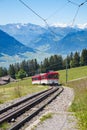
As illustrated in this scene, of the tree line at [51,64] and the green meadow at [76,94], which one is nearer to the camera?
the green meadow at [76,94]

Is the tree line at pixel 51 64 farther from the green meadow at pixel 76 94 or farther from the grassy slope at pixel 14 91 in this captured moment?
the grassy slope at pixel 14 91

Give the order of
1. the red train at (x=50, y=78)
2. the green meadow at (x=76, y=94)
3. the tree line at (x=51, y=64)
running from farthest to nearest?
the tree line at (x=51, y=64)
the red train at (x=50, y=78)
the green meadow at (x=76, y=94)

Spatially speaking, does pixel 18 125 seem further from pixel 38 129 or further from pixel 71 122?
pixel 71 122

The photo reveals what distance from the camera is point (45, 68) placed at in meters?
171

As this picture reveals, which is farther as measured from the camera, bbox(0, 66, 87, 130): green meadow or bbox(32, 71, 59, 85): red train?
bbox(32, 71, 59, 85): red train

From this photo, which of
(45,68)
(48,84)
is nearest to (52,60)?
(45,68)

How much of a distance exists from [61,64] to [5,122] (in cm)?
15476

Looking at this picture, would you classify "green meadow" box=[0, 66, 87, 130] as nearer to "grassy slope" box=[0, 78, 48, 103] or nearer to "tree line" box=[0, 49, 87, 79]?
"grassy slope" box=[0, 78, 48, 103]

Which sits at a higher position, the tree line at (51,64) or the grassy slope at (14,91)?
the tree line at (51,64)

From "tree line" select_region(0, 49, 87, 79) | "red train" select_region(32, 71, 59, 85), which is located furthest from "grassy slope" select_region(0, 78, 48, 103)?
"tree line" select_region(0, 49, 87, 79)

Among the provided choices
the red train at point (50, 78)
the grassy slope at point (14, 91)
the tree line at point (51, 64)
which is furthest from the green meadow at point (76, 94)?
the tree line at point (51, 64)

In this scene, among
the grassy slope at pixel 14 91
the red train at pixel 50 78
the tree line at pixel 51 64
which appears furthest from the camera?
the tree line at pixel 51 64

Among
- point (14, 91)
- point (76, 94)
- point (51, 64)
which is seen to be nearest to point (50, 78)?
point (14, 91)

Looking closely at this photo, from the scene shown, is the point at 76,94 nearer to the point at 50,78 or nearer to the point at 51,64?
the point at 50,78
